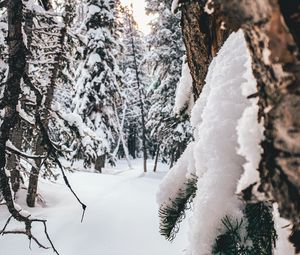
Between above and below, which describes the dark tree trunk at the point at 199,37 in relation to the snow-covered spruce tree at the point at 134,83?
below

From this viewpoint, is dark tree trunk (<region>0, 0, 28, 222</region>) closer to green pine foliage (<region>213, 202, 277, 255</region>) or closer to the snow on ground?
green pine foliage (<region>213, 202, 277, 255</region>)

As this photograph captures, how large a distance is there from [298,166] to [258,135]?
0.42ft

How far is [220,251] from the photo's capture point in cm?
116

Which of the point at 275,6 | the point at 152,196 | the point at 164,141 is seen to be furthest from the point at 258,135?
the point at 164,141

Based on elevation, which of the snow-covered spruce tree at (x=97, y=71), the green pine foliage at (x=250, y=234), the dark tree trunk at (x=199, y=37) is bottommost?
the green pine foliage at (x=250, y=234)

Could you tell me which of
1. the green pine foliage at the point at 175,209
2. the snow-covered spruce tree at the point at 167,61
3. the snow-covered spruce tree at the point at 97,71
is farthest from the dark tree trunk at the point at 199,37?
the snow-covered spruce tree at the point at 97,71

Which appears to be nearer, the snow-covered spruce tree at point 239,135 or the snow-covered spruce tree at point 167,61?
the snow-covered spruce tree at point 239,135

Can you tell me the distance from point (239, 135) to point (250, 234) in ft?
1.92

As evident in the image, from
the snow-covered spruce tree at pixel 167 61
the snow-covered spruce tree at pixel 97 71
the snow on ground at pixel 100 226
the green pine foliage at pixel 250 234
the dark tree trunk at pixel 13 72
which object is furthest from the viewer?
the snow-covered spruce tree at pixel 97 71

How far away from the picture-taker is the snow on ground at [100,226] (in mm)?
8242

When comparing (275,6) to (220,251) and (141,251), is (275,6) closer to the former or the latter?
(220,251)

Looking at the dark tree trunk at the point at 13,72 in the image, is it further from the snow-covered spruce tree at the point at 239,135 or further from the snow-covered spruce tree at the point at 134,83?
the snow-covered spruce tree at the point at 134,83

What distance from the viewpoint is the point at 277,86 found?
590mm

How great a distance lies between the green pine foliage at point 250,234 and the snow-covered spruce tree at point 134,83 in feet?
76.3
